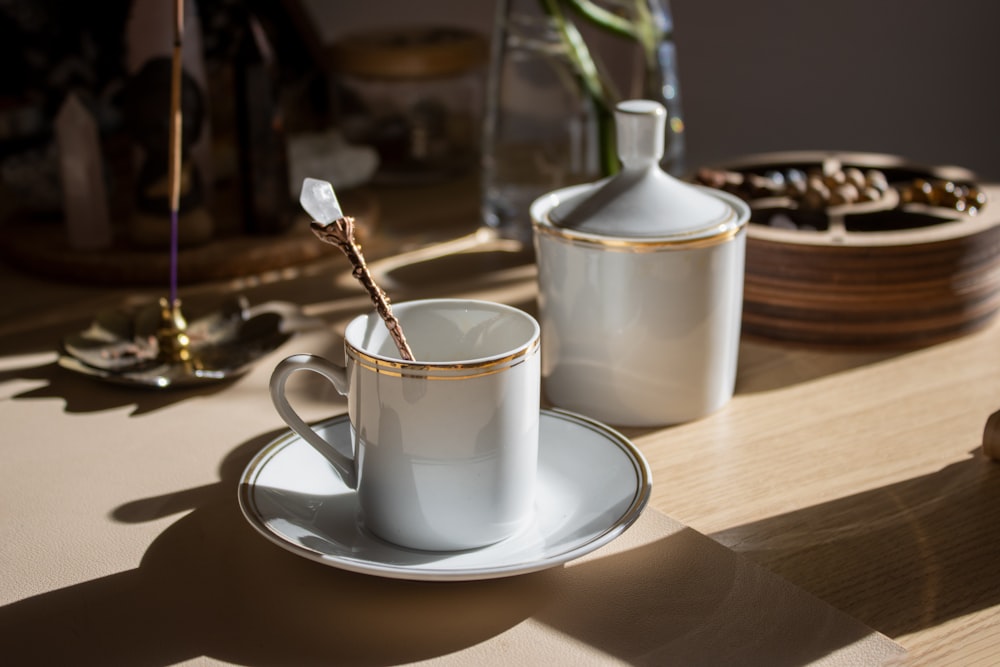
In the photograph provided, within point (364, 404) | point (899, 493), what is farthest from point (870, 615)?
point (364, 404)

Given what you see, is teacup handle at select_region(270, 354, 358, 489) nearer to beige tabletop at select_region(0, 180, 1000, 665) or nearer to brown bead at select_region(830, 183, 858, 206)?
beige tabletop at select_region(0, 180, 1000, 665)

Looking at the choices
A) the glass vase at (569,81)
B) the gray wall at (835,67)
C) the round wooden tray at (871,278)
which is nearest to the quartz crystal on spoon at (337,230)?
the round wooden tray at (871,278)

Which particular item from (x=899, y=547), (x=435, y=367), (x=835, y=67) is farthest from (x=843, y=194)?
(x=835, y=67)

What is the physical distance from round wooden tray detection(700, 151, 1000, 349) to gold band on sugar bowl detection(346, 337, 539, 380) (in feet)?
1.10

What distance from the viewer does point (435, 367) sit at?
0.45m

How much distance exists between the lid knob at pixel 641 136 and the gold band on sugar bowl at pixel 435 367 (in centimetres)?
21

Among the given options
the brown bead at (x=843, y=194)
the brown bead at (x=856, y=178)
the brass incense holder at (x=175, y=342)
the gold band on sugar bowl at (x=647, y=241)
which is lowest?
the brass incense holder at (x=175, y=342)

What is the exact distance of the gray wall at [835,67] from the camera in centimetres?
142

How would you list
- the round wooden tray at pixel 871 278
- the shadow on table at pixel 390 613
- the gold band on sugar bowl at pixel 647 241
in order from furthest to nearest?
the round wooden tray at pixel 871 278
the gold band on sugar bowl at pixel 647 241
the shadow on table at pixel 390 613

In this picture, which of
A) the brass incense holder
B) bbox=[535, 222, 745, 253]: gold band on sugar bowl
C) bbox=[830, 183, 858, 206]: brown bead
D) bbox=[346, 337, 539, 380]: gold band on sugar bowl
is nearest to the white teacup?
bbox=[346, 337, 539, 380]: gold band on sugar bowl

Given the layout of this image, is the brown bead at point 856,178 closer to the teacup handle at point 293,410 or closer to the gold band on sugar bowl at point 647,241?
the gold band on sugar bowl at point 647,241

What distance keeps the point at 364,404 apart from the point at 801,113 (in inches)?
47.1

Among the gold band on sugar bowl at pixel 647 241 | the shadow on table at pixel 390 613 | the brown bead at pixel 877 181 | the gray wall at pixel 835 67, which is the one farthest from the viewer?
the gray wall at pixel 835 67

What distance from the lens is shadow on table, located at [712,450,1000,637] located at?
18.3 inches
